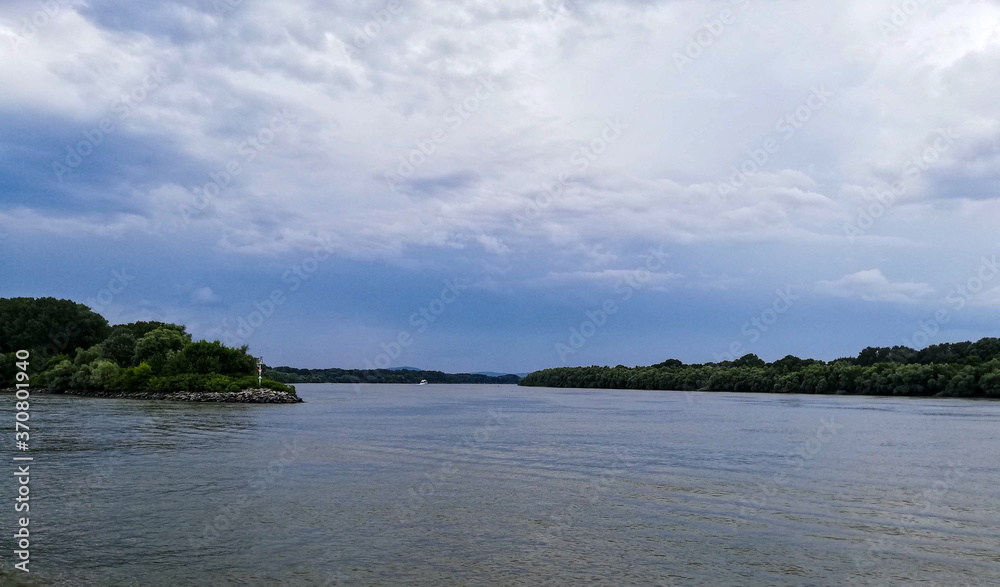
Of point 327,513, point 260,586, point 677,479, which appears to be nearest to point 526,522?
point 327,513

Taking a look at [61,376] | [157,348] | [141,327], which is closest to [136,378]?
[157,348]

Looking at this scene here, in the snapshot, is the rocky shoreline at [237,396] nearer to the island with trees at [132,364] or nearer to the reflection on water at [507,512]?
the island with trees at [132,364]

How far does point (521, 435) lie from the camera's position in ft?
131

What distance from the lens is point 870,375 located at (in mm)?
115500

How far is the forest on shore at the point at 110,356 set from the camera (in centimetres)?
8725

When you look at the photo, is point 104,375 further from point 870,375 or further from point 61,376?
point 870,375

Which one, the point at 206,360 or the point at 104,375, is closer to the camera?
the point at 206,360

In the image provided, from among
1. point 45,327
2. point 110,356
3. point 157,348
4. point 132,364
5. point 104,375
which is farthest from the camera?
point 45,327

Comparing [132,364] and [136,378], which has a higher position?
[132,364]

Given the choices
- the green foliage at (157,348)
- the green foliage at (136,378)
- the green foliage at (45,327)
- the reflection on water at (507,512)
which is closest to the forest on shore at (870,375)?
the reflection on water at (507,512)

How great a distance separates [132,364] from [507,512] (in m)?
98.1

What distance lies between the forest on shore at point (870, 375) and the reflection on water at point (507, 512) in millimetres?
81180

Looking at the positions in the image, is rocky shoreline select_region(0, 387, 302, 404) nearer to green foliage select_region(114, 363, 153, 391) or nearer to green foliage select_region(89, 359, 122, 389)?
green foliage select_region(114, 363, 153, 391)

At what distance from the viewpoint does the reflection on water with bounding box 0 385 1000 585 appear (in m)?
12.8
